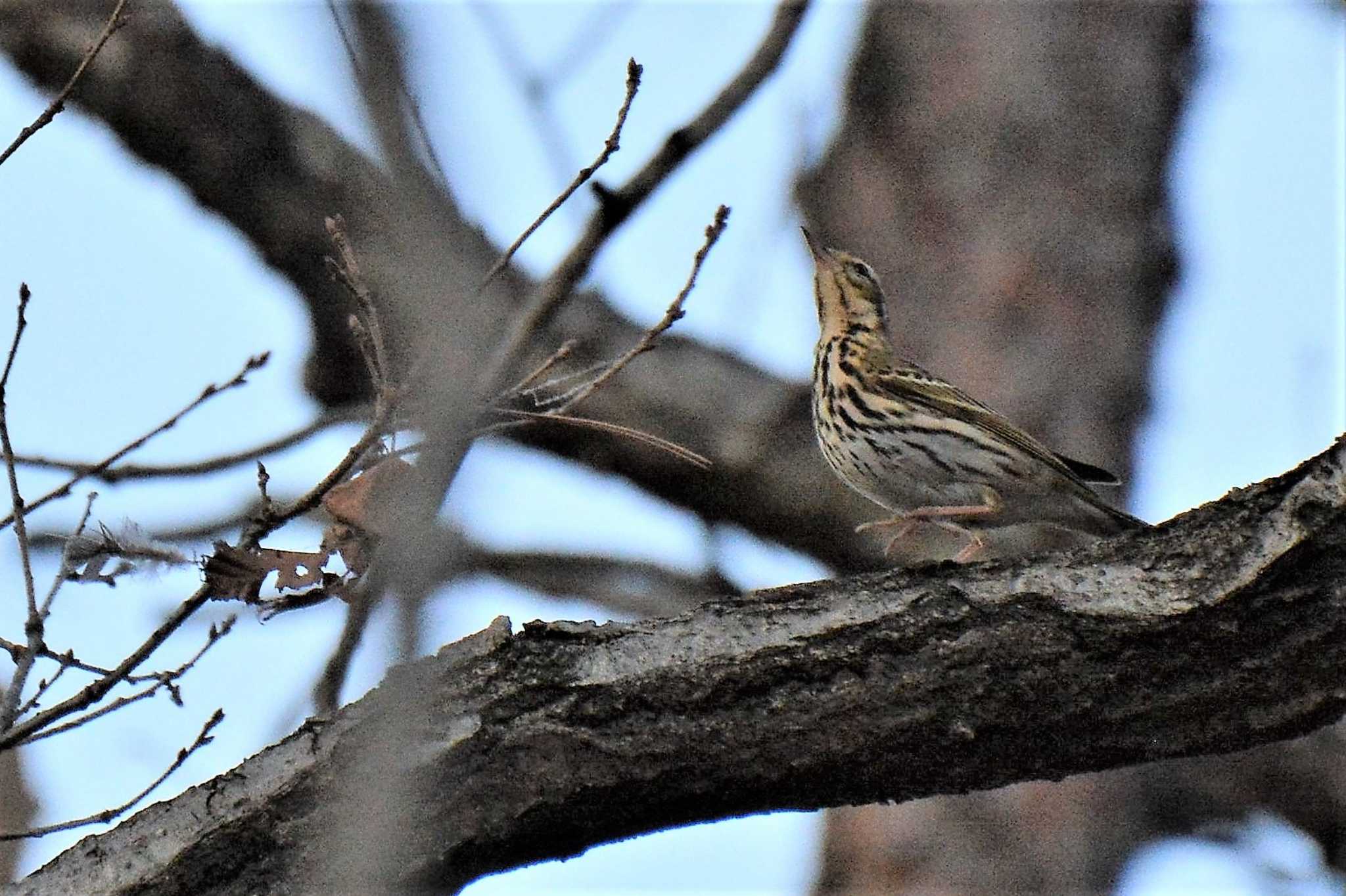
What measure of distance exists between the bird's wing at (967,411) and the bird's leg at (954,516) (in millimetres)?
263

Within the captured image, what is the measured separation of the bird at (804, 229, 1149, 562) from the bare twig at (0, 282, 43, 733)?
3.42 m

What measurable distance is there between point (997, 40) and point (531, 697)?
9301mm

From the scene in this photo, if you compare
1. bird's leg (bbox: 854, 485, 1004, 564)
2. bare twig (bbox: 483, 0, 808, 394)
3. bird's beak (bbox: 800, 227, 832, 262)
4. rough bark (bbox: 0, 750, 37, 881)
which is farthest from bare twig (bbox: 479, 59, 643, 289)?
rough bark (bbox: 0, 750, 37, 881)

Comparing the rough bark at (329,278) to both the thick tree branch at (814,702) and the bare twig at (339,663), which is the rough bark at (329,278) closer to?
the bare twig at (339,663)

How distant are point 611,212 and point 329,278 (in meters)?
5.28

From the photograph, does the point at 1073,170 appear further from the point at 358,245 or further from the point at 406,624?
the point at 406,624

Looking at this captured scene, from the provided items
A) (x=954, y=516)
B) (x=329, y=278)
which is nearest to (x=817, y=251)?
(x=954, y=516)

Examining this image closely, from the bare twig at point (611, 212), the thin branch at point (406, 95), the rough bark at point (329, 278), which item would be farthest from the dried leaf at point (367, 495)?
the rough bark at point (329, 278)

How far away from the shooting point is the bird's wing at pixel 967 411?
22.1 feet

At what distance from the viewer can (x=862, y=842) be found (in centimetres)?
999

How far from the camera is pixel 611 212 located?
A: 4078 millimetres

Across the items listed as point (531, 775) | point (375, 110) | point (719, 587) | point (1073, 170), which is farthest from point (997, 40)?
point (375, 110)

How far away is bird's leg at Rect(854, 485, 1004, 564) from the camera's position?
251 inches

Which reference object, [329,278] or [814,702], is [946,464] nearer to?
[814,702]
